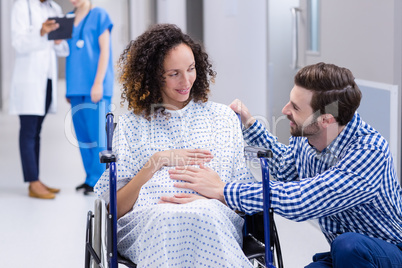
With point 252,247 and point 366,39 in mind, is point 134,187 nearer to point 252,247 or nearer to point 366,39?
point 252,247

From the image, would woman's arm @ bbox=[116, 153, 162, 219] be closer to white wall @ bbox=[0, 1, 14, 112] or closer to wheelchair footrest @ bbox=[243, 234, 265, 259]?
wheelchair footrest @ bbox=[243, 234, 265, 259]

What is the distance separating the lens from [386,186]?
5.69 feet

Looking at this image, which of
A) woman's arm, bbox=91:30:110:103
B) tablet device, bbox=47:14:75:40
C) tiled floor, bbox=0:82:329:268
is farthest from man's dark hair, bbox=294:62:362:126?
tablet device, bbox=47:14:75:40

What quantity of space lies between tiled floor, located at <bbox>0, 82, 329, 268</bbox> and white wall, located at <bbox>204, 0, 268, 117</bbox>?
1.40 m

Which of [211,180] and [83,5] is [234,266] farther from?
[83,5]

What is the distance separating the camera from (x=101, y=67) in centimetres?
378

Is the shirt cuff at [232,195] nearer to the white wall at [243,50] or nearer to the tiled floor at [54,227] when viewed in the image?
the tiled floor at [54,227]

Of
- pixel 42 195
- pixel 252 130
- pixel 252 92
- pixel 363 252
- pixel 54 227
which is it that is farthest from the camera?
pixel 252 92

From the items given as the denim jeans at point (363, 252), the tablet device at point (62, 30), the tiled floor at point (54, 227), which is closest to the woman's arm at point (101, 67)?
the tablet device at point (62, 30)

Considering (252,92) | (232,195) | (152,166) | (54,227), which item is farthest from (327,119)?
(252,92)

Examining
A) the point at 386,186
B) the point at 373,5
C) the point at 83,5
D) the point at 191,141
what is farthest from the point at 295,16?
the point at 386,186

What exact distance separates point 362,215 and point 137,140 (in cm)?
78

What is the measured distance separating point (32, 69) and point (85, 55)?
13.8 inches

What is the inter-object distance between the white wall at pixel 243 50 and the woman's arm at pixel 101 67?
3.92 feet
